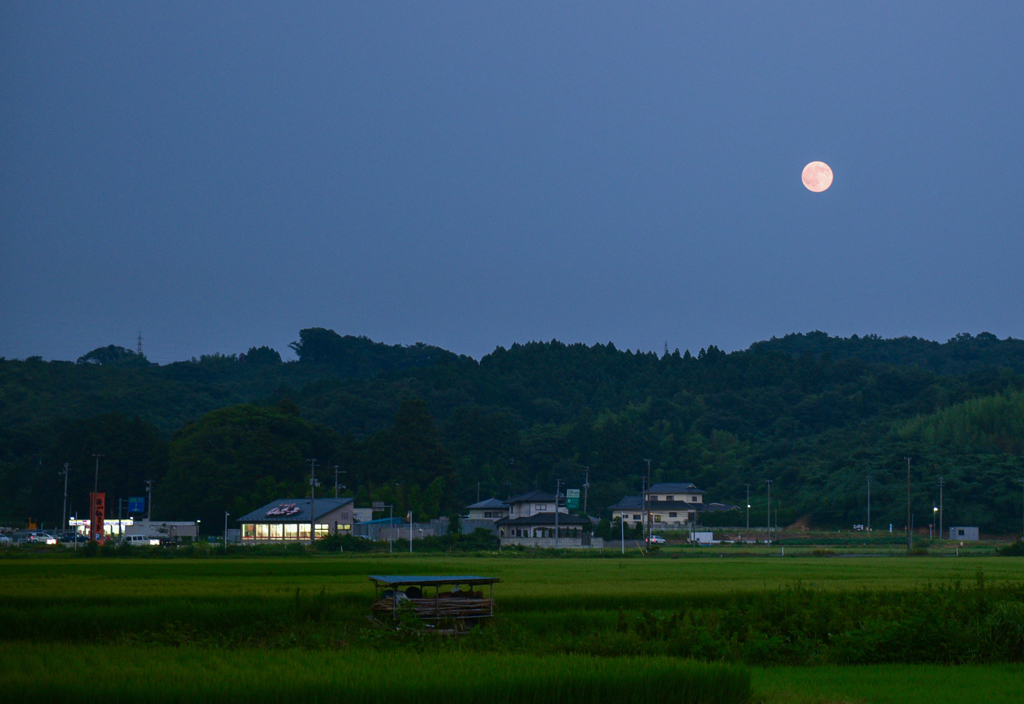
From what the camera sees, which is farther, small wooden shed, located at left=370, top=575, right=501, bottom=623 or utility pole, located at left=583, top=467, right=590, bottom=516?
utility pole, located at left=583, top=467, right=590, bottom=516

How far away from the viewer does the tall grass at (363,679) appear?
1077 centimetres

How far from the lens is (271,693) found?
1077cm

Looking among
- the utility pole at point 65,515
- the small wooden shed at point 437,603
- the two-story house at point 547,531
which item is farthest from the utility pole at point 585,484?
the small wooden shed at point 437,603

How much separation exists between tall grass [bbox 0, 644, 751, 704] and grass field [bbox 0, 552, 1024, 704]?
0.03 m

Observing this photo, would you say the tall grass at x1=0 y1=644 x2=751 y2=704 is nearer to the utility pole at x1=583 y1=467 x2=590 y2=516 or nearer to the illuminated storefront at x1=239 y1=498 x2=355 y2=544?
the illuminated storefront at x1=239 y1=498 x2=355 y2=544

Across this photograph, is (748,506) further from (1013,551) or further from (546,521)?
(1013,551)

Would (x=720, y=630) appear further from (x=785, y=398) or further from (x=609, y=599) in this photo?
(x=785, y=398)

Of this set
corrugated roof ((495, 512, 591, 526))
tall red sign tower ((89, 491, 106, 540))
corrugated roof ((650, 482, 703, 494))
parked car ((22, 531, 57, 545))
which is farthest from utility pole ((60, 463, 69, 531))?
corrugated roof ((650, 482, 703, 494))

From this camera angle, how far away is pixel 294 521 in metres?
69.3

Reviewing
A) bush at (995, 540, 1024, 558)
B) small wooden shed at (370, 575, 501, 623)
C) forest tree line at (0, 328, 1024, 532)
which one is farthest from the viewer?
forest tree line at (0, 328, 1024, 532)

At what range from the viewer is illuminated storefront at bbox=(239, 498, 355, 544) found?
227ft

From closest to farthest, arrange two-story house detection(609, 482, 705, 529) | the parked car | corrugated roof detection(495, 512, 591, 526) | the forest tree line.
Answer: the parked car < corrugated roof detection(495, 512, 591, 526) < the forest tree line < two-story house detection(609, 482, 705, 529)

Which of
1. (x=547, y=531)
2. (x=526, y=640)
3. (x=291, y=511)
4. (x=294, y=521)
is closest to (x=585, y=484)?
(x=547, y=531)

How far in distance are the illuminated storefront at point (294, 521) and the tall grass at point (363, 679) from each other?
5681 centimetres
